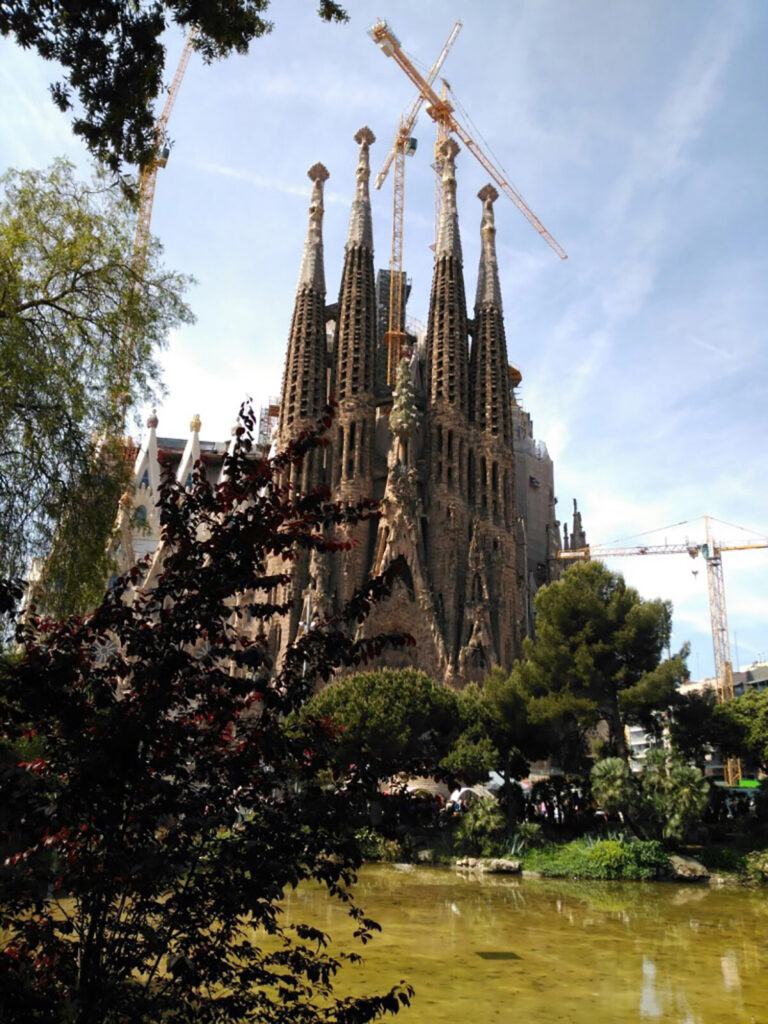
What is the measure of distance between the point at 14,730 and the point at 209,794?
1009 millimetres

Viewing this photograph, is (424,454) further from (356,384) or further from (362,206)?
(362,206)

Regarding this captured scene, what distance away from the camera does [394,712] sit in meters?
23.7

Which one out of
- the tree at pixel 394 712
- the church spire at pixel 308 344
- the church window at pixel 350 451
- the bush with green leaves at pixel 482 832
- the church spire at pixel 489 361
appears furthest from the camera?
the church spire at pixel 489 361

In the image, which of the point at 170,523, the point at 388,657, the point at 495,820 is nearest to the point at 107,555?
the point at 170,523

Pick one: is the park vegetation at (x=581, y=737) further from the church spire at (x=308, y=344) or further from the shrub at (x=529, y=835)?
the church spire at (x=308, y=344)

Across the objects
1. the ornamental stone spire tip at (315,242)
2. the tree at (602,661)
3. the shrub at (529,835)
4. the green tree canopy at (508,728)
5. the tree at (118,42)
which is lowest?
the shrub at (529,835)

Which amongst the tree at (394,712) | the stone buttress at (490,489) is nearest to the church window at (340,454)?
the stone buttress at (490,489)

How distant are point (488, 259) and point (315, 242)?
32.6ft

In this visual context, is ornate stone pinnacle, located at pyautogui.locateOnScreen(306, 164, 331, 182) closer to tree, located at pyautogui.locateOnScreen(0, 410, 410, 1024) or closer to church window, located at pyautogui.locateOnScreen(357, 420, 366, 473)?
church window, located at pyautogui.locateOnScreen(357, 420, 366, 473)

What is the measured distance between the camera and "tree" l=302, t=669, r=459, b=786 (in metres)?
23.2

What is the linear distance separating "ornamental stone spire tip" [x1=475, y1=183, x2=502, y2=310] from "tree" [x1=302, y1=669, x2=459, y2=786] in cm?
2672

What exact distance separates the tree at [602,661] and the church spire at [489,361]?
19966 mm

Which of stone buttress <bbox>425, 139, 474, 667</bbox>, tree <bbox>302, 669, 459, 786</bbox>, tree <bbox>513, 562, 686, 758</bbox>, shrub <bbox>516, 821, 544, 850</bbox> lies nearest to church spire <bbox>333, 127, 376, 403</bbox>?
stone buttress <bbox>425, 139, 474, 667</bbox>

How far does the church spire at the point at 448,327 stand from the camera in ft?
142
